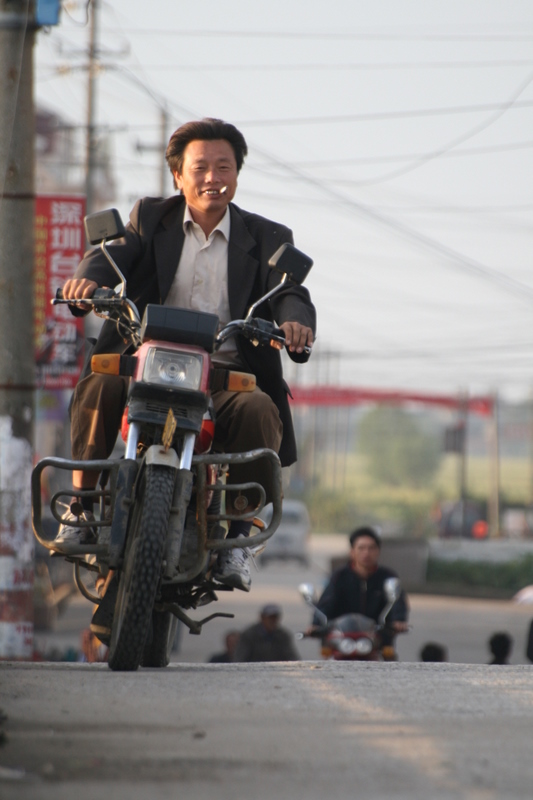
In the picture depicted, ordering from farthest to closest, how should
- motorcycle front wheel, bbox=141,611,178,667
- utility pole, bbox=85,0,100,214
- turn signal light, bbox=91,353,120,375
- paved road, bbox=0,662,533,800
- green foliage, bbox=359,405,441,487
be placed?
green foliage, bbox=359,405,441,487
utility pole, bbox=85,0,100,214
motorcycle front wheel, bbox=141,611,178,667
turn signal light, bbox=91,353,120,375
paved road, bbox=0,662,533,800

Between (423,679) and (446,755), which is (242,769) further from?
(423,679)

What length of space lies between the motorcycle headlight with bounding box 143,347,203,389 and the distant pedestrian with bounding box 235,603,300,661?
701 centimetres

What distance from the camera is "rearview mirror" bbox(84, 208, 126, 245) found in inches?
199

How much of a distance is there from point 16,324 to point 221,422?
3.53 metres

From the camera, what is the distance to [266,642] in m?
11.5

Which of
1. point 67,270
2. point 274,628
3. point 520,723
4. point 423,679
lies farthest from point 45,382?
point 520,723

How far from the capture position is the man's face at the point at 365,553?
30.4 feet

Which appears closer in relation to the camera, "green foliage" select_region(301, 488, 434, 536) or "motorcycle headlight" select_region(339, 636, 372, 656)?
"motorcycle headlight" select_region(339, 636, 372, 656)

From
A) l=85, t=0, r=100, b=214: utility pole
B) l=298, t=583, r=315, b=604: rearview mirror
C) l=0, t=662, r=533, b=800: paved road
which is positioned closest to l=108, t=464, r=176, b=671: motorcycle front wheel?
l=0, t=662, r=533, b=800: paved road

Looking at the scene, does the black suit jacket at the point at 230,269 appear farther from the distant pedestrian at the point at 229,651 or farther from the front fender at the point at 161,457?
the distant pedestrian at the point at 229,651

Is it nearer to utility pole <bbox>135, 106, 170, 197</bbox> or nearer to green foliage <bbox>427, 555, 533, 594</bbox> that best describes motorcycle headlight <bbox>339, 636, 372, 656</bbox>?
utility pole <bbox>135, 106, 170, 197</bbox>

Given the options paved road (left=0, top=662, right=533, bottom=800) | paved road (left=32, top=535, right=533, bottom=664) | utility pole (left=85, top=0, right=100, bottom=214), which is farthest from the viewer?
utility pole (left=85, top=0, right=100, bottom=214)

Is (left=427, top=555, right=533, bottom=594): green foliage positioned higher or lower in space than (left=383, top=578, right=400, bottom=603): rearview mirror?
lower

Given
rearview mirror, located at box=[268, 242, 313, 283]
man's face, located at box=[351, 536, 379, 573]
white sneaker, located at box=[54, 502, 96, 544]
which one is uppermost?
rearview mirror, located at box=[268, 242, 313, 283]
